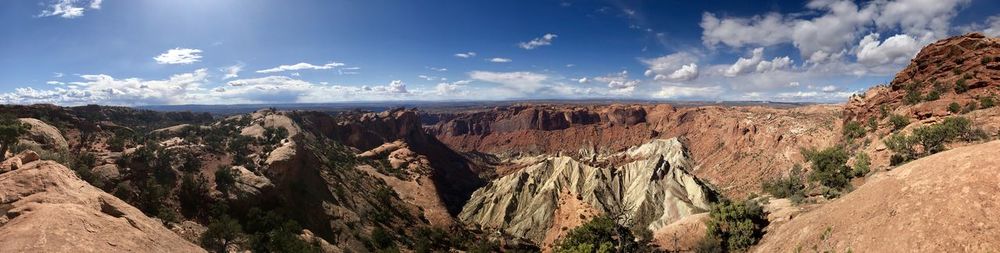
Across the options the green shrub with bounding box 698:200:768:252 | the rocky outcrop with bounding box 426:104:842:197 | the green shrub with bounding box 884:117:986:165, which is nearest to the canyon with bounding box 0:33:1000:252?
the green shrub with bounding box 884:117:986:165

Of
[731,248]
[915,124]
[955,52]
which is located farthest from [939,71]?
[731,248]

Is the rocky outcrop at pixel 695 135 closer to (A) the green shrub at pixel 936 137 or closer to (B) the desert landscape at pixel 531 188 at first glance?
(B) the desert landscape at pixel 531 188

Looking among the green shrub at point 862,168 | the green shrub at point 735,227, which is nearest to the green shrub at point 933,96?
the green shrub at point 862,168

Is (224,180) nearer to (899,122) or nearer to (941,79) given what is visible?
(899,122)

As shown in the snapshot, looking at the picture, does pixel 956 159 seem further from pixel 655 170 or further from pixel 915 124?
pixel 655 170

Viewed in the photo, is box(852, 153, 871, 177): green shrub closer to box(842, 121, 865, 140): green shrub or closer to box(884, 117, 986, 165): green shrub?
box(884, 117, 986, 165): green shrub

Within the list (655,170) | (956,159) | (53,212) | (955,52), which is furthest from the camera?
(655,170)
